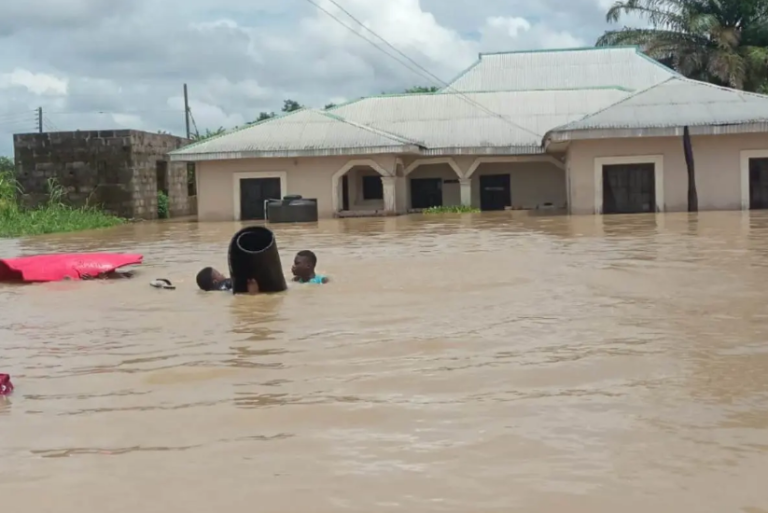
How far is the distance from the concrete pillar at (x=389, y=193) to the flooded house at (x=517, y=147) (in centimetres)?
4

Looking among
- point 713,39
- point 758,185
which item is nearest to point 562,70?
point 713,39

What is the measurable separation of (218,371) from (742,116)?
21.4m

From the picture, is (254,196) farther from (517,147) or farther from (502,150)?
(517,147)

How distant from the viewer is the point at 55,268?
1223 centimetres

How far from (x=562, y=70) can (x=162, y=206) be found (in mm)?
16480

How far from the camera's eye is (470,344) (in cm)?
666

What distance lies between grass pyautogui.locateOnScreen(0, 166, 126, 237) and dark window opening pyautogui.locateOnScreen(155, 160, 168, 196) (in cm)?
419

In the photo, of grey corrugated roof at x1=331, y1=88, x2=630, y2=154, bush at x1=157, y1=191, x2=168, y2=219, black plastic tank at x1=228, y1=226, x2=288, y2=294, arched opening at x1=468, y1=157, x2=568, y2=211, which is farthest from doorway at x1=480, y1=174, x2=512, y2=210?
black plastic tank at x1=228, y1=226, x2=288, y2=294

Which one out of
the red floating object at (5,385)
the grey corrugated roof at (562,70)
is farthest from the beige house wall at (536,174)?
the red floating object at (5,385)

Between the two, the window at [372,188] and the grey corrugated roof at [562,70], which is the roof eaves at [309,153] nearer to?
the window at [372,188]

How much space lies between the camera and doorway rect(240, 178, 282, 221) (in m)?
29.7

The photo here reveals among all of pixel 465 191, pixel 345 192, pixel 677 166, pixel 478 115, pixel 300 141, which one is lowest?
pixel 465 191

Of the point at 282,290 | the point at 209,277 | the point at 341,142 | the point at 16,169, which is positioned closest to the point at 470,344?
the point at 282,290

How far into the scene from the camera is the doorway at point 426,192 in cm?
3272
